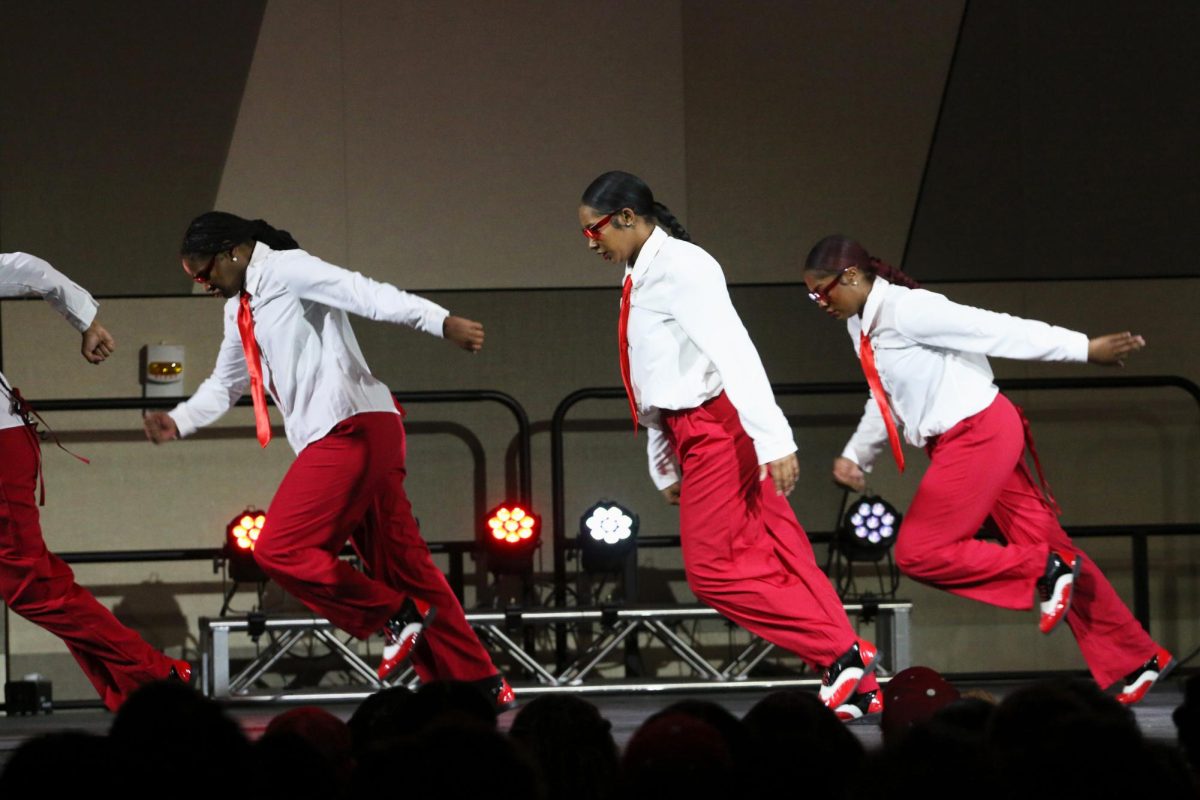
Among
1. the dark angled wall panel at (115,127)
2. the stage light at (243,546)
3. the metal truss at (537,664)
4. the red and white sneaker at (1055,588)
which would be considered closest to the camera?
the red and white sneaker at (1055,588)

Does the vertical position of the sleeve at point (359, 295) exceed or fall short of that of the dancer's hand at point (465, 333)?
it exceeds it

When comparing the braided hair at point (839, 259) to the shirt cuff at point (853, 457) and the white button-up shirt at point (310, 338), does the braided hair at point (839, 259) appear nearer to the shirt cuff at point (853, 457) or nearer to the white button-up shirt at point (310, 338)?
the shirt cuff at point (853, 457)

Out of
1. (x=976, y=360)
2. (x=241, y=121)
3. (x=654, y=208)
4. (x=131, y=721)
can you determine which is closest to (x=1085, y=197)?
(x=976, y=360)

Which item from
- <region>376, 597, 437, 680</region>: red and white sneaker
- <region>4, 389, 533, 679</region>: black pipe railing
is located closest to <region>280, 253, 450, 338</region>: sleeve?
<region>376, 597, 437, 680</region>: red and white sneaker

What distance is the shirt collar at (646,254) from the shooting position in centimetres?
389

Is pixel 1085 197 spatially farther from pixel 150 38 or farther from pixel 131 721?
pixel 131 721

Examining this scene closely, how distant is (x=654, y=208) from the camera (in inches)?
158

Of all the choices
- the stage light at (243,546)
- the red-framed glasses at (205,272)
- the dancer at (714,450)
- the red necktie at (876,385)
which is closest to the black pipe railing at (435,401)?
the stage light at (243,546)

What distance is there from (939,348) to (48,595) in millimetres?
2641

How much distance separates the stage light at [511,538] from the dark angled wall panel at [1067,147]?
80.3 inches

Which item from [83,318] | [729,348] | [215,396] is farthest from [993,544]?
[83,318]

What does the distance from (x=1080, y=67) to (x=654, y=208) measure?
324 centimetres

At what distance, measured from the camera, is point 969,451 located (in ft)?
13.6

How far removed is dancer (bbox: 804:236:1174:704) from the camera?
4086 millimetres
